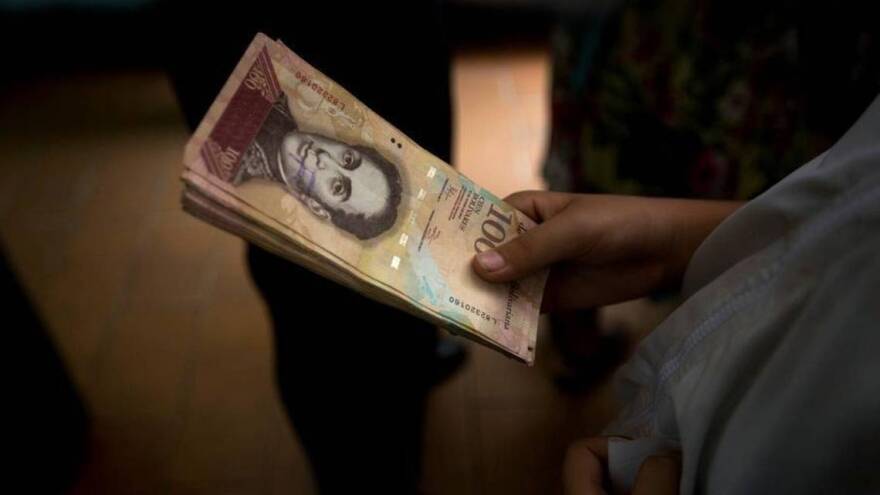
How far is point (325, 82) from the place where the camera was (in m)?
0.56

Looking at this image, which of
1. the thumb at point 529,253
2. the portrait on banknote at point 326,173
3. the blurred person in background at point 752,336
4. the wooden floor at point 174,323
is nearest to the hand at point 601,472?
the blurred person in background at point 752,336

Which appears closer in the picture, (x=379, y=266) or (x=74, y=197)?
(x=379, y=266)

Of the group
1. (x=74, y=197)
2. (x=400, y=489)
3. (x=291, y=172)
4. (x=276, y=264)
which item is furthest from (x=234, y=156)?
(x=74, y=197)

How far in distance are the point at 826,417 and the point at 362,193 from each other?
386mm

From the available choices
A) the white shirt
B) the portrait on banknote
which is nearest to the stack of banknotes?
the portrait on banknote

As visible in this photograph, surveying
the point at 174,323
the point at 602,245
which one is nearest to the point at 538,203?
the point at 602,245

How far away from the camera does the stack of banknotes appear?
465mm

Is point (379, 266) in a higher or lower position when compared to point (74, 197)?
lower

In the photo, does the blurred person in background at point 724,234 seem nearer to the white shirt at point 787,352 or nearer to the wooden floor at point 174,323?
the white shirt at point 787,352

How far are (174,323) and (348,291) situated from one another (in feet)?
2.77

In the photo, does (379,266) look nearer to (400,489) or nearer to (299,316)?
(299,316)

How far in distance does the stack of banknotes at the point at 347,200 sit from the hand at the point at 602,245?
0.03m

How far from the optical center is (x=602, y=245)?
663 mm

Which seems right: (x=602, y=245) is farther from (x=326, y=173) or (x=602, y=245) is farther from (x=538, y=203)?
(x=326, y=173)
